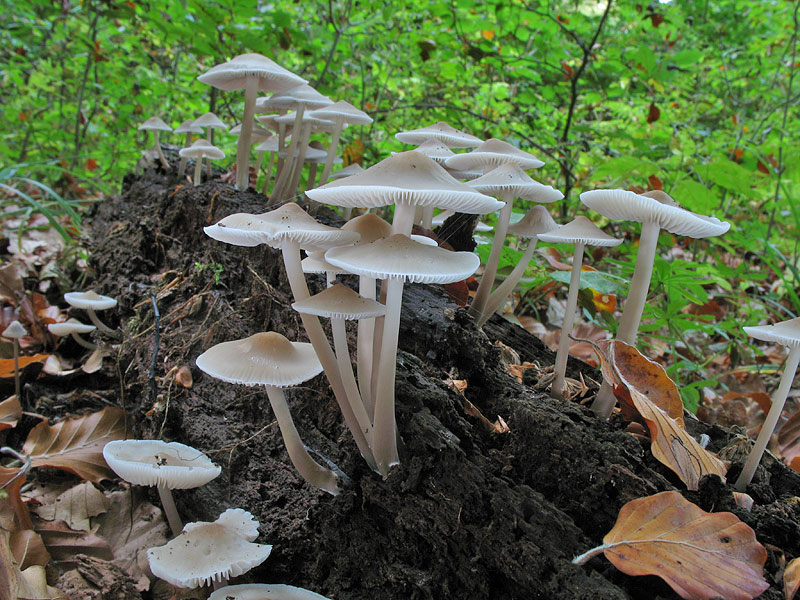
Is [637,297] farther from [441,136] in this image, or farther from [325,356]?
[441,136]

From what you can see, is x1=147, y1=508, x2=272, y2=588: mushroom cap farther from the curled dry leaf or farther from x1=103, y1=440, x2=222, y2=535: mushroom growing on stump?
the curled dry leaf

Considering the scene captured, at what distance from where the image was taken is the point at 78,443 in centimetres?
237

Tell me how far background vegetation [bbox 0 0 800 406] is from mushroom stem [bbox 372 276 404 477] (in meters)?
1.63

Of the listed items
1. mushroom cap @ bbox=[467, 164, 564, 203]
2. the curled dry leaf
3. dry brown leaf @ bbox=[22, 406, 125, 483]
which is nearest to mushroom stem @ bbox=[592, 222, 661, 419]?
mushroom cap @ bbox=[467, 164, 564, 203]

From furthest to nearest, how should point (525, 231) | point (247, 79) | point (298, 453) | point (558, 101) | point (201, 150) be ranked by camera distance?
point (558, 101)
point (201, 150)
point (247, 79)
point (525, 231)
point (298, 453)

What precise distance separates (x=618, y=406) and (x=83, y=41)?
257 inches

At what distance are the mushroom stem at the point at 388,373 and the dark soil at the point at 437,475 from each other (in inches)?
4.2

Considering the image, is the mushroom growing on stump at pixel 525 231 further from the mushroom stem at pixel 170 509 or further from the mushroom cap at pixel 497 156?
the mushroom stem at pixel 170 509

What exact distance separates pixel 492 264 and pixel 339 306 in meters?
1.04

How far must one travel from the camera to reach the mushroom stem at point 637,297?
1.80m

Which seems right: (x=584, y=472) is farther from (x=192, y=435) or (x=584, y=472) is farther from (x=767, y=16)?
(x=767, y=16)

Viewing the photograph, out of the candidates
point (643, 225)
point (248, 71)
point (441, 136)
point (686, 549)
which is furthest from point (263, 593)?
point (248, 71)

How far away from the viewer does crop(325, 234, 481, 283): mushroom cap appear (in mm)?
1367

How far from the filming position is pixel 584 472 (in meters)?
1.53
